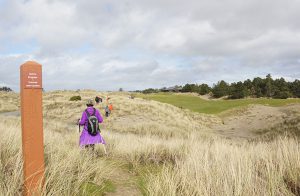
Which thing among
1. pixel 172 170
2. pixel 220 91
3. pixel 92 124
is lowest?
pixel 172 170

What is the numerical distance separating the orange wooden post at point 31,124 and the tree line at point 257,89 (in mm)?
85701

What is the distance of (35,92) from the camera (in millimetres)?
4613

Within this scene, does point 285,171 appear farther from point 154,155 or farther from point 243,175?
point 154,155

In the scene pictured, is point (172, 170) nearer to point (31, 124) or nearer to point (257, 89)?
point (31, 124)

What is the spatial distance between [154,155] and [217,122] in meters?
41.5

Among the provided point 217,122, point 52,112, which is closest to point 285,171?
point 52,112

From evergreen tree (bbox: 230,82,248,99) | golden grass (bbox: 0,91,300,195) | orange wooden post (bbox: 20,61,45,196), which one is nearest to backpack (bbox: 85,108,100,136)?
golden grass (bbox: 0,91,300,195)

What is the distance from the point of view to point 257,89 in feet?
334

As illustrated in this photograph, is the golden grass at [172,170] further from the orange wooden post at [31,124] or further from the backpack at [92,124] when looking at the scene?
the backpack at [92,124]

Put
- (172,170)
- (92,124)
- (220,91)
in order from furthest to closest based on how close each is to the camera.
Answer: (220,91)
(92,124)
(172,170)

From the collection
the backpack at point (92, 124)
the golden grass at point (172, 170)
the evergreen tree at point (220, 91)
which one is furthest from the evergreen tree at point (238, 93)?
the backpack at point (92, 124)

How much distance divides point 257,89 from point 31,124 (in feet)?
337

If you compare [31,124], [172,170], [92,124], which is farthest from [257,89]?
[31,124]

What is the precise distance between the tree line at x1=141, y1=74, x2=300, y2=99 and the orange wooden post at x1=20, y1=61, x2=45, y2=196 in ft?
281
